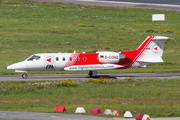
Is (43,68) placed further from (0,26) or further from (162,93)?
(0,26)

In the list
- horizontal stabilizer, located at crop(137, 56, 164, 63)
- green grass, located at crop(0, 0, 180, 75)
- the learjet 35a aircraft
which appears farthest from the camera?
green grass, located at crop(0, 0, 180, 75)

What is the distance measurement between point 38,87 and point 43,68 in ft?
25.3

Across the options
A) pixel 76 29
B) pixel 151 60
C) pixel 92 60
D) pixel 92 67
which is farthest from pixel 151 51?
pixel 76 29

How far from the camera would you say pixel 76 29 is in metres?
67.4

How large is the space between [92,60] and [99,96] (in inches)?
477

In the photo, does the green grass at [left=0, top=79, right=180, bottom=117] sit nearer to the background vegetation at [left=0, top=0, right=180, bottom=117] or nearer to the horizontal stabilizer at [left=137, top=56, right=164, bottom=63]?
the background vegetation at [left=0, top=0, right=180, bottom=117]

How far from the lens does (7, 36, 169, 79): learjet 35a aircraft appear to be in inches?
1425

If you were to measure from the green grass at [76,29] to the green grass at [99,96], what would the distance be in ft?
39.8

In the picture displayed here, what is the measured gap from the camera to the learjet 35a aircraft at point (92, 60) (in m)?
36.2

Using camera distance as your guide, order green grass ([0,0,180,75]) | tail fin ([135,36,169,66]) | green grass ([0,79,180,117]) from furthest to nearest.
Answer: green grass ([0,0,180,75]), tail fin ([135,36,169,66]), green grass ([0,79,180,117])

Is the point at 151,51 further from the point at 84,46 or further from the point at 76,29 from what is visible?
the point at 76,29

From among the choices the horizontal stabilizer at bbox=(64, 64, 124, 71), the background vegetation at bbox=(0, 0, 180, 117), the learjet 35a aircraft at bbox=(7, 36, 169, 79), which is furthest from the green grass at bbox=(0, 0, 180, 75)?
the horizontal stabilizer at bbox=(64, 64, 124, 71)

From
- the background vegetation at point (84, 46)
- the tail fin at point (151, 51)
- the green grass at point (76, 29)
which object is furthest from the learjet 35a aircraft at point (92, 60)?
the background vegetation at point (84, 46)

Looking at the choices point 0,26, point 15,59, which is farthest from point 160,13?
point 15,59
